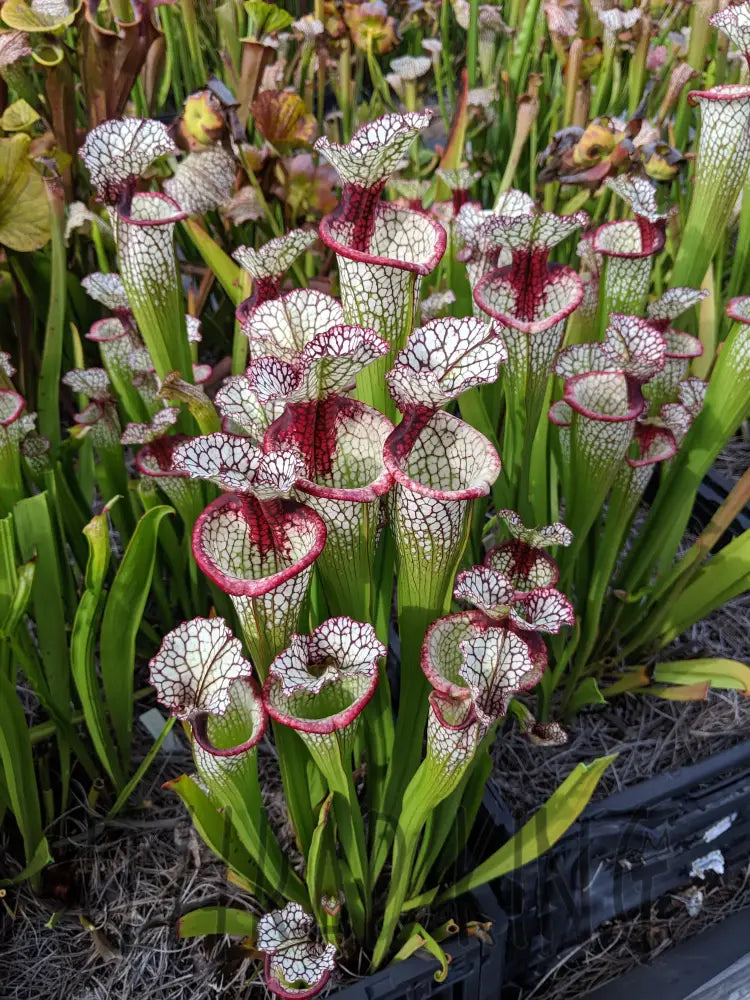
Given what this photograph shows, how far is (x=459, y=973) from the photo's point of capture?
87 cm

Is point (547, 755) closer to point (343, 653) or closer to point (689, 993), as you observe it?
point (689, 993)

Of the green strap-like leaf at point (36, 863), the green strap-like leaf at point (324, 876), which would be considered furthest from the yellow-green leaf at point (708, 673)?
the green strap-like leaf at point (36, 863)

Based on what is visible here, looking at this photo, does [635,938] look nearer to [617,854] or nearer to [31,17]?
[617,854]

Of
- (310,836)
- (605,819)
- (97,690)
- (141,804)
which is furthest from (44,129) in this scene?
(605,819)

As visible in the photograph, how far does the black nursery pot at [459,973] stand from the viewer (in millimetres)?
828

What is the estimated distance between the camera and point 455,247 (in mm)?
1181

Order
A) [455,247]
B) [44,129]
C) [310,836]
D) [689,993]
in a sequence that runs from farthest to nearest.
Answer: [44,129] → [455,247] → [689,993] → [310,836]

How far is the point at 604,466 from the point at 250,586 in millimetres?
562

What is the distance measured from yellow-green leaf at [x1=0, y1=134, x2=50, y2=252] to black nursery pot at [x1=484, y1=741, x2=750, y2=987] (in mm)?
1050

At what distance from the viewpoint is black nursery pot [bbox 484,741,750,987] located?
0.96 m

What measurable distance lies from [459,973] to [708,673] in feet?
1.87

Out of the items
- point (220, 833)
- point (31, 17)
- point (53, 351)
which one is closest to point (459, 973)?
point (220, 833)

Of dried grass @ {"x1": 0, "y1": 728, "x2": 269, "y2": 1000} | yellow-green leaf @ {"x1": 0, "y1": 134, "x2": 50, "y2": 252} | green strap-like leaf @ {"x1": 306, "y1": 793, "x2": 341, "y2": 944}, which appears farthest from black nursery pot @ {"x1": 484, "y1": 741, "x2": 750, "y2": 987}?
yellow-green leaf @ {"x1": 0, "y1": 134, "x2": 50, "y2": 252}

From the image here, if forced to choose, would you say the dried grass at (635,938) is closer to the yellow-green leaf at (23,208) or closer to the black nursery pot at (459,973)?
the black nursery pot at (459,973)
